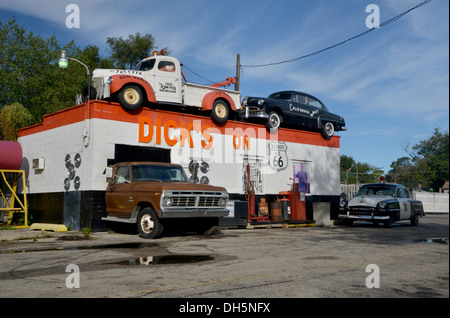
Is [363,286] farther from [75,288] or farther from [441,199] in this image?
[441,199]

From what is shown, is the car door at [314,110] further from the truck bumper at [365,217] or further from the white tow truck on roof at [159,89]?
the truck bumper at [365,217]

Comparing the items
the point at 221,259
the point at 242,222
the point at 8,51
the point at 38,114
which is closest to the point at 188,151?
the point at 242,222

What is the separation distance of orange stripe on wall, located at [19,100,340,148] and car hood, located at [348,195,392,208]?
467 centimetres

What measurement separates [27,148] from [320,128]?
13700 mm

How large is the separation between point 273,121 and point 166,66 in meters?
5.73

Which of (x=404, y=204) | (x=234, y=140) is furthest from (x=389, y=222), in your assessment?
(x=234, y=140)

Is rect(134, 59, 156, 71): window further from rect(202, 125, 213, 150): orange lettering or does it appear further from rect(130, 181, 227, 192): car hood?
rect(130, 181, 227, 192): car hood

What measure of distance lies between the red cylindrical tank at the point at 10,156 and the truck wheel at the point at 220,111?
25.0ft

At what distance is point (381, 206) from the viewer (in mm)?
16328

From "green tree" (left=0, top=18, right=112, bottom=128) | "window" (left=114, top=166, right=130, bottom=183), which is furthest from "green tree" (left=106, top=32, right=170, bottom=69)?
"window" (left=114, top=166, right=130, bottom=183)

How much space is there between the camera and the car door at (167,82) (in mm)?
15789

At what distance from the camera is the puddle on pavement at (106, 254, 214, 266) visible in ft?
23.4

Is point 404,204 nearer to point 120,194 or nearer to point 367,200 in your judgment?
point 367,200

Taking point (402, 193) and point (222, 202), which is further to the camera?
point (402, 193)
